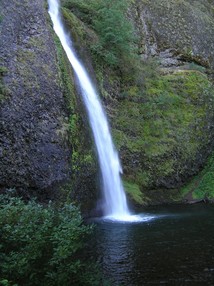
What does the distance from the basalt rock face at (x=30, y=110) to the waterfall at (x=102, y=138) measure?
82.2 inches

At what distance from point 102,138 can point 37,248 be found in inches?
350

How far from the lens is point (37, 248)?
5516 millimetres

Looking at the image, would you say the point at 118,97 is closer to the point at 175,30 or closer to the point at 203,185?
the point at 203,185

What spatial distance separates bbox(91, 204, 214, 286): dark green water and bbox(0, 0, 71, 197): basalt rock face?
230 centimetres

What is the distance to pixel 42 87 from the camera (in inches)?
454

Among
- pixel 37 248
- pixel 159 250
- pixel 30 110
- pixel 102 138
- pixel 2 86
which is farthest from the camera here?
pixel 102 138

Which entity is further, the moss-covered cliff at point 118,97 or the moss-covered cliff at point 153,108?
the moss-covered cliff at point 153,108

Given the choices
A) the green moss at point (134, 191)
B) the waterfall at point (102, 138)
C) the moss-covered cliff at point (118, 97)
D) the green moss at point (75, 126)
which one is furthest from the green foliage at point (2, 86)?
the green moss at point (134, 191)

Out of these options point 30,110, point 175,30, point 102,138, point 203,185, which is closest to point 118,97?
point 102,138

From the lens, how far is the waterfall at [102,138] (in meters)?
13.3

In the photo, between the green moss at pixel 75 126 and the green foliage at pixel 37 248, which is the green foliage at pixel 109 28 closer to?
the green moss at pixel 75 126

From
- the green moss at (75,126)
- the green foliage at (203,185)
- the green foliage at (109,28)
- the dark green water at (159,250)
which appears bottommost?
the dark green water at (159,250)

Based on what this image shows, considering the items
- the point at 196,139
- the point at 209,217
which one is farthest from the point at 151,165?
the point at 209,217

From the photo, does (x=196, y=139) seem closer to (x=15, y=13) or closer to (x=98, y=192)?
(x=98, y=192)
